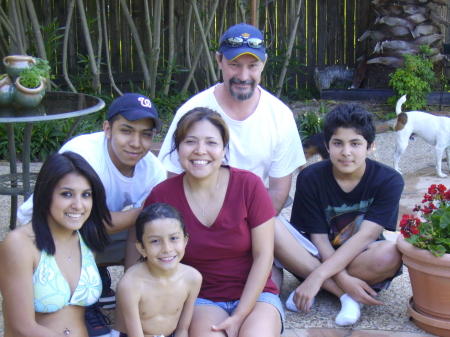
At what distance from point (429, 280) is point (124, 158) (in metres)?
1.57

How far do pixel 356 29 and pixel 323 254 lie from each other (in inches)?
358

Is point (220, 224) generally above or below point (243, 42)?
below

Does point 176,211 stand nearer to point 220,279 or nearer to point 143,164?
point 220,279

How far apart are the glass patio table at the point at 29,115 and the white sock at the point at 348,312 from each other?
176cm

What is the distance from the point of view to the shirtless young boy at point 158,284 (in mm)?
2320

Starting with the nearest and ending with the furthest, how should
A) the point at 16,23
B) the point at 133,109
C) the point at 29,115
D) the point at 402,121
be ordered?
the point at 133,109 < the point at 29,115 < the point at 402,121 < the point at 16,23

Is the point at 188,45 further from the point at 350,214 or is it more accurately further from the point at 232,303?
the point at 232,303

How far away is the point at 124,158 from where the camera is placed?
277 cm

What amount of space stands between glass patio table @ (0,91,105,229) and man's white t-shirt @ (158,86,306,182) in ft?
2.08

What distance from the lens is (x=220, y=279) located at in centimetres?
258

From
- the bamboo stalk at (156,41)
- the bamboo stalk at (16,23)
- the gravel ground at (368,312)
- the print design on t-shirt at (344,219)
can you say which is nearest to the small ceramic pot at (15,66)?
the gravel ground at (368,312)

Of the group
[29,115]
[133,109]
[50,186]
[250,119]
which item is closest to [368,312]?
[250,119]

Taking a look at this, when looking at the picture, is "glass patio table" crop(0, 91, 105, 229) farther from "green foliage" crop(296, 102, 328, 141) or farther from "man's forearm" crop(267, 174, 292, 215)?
"green foliage" crop(296, 102, 328, 141)

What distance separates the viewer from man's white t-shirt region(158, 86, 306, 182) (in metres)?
3.17
